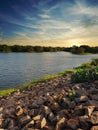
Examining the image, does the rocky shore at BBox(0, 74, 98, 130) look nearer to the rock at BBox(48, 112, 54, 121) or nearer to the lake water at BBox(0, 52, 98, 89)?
the rock at BBox(48, 112, 54, 121)

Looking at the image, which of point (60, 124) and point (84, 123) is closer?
point (84, 123)

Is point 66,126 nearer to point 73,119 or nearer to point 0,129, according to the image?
point 73,119

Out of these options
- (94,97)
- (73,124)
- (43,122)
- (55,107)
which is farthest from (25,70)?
(73,124)

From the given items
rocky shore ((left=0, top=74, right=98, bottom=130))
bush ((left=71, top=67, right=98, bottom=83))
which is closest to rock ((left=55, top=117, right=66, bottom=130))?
rocky shore ((left=0, top=74, right=98, bottom=130))

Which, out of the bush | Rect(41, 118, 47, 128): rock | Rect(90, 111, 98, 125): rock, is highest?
the bush

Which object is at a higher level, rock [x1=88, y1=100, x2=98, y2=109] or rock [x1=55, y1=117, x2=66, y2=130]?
rock [x1=88, y1=100, x2=98, y2=109]

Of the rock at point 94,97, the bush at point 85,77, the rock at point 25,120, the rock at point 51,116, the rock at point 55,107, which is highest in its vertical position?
the bush at point 85,77

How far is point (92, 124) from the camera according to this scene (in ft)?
23.9

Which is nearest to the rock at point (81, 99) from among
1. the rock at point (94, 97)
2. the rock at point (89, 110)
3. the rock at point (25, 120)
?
the rock at point (94, 97)

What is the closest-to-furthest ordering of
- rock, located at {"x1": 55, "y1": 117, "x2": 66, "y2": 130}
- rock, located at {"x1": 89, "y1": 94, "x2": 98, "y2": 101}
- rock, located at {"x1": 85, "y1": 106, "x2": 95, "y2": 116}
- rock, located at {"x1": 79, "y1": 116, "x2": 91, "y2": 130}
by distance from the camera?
rock, located at {"x1": 79, "y1": 116, "x2": 91, "y2": 130}
rock, located at {"x1": 55, "y1": 117, "x2": 66, "y2": 130}
rock, located at {"x1": 85, "y1": 106, "x2": 95, "y2": 116}
rock, located at {"x1": 89, "y1": 94, "x2": 98, "y2": 101}

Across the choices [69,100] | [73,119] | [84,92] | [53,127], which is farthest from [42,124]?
[84,92]

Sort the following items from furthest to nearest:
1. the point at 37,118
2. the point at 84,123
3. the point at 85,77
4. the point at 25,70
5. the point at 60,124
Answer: the point at 25,70
the point at 85,77
the point at 37,118
the point at 60,124
the point at 84,123

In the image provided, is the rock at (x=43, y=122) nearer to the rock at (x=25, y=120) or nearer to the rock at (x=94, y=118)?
the rock at (x=25, y=120)

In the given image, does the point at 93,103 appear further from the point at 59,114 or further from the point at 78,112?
the point at 59,114
